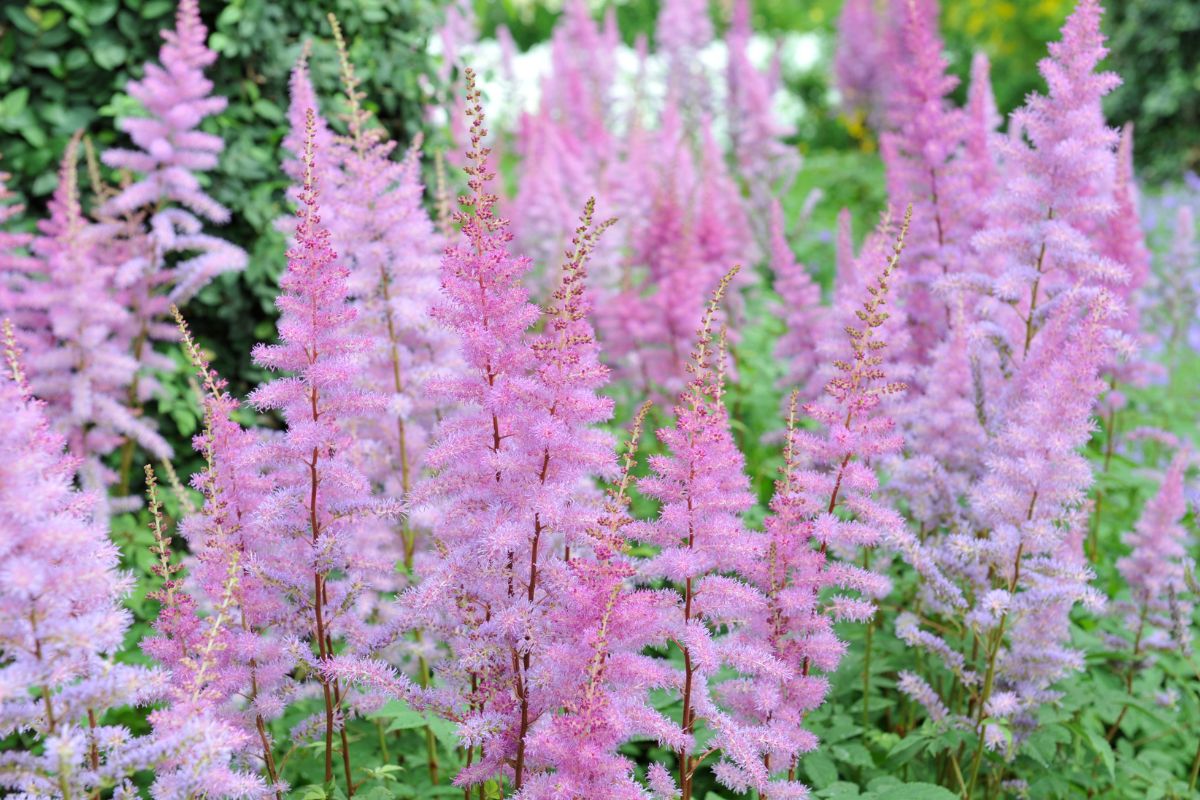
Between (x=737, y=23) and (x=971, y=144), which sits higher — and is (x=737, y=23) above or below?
above

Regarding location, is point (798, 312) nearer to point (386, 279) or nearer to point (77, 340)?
point (386, 279)

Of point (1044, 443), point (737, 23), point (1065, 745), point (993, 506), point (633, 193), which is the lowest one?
point (1065, 745)

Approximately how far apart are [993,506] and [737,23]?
9.37 metres

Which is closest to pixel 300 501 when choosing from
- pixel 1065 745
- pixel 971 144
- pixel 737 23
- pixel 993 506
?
pixel 993 506

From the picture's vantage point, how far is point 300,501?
8.92ft

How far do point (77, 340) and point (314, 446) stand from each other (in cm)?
258

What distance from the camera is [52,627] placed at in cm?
214

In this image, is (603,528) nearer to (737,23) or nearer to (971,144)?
(971,144)

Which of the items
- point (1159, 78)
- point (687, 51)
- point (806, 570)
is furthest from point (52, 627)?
point (1159, 78)

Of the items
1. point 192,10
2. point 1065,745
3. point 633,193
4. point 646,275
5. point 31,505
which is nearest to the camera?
point 31,505

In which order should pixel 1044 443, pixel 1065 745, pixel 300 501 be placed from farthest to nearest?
1. pixel 1065 745
2. pixel 1044 443
3. pixel 300 501

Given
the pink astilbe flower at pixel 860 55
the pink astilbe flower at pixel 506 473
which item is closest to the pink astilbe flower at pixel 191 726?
the pink astilbe flower at pixel 506 473

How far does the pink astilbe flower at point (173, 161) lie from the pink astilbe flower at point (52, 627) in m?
2.72

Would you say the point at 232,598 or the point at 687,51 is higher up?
the point at 687,51
